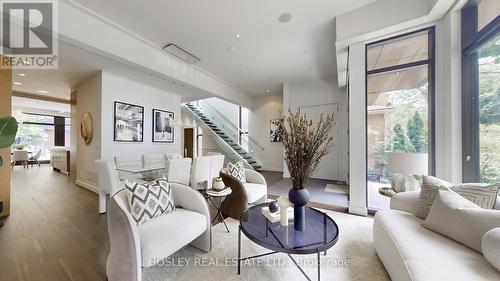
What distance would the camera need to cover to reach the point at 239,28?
3121 mm

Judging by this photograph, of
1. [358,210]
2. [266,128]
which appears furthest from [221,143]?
[358,210]

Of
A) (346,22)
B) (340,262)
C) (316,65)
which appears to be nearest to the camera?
(340,262)

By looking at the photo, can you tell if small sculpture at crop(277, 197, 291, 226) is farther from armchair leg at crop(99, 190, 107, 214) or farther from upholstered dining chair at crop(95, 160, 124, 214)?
armchair leg at crop(99, 190, 107, 214)

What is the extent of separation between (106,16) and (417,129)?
5.08 metres

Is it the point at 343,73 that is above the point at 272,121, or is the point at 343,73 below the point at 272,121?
above

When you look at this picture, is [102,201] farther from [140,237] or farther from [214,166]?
[140,237]

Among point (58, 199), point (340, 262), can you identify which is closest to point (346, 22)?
point (340, 262)

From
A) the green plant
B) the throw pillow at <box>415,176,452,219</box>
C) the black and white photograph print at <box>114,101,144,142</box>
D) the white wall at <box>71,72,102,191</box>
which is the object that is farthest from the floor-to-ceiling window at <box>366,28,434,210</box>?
the white wall at <box>71,72,102,191</box>

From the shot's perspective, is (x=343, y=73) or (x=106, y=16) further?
(x=343, y=73)

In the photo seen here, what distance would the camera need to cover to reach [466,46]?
2217 mm

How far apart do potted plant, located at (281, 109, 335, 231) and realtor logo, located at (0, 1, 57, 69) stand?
3.41 meters

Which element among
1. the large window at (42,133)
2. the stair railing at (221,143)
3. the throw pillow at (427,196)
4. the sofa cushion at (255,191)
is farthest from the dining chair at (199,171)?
the large window at (42,133)

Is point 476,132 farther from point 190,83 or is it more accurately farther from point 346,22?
point 190,83

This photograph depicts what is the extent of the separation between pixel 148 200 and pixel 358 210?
3099mm
